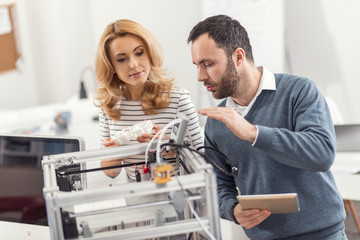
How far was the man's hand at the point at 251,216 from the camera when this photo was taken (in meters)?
1.29

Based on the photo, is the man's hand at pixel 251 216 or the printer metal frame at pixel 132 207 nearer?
the printer metal frame at pixel 132 207

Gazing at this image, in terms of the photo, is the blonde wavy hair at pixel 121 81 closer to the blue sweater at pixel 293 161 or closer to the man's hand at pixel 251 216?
the blue sweater at pixel 293 161

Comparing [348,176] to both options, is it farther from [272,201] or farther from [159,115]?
[272,201]

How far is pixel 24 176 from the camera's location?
1676mm

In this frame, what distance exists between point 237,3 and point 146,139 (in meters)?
3.07

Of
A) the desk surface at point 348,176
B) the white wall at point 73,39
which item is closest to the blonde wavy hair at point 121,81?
the desk surface at point 348,176

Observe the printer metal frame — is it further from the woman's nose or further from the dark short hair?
the woman's nose

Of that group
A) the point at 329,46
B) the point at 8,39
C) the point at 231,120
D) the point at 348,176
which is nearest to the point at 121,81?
the point at 231,120

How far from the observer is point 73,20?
5930mm

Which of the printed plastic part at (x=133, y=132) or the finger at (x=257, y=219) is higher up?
the printed plastic part at (x=133, y=132)

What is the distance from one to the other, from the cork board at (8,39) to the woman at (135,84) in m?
4.19

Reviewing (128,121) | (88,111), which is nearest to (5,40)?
(88,111)

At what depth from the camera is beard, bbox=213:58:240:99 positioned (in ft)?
4.79

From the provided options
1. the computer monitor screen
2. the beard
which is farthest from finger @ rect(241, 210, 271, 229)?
the computer monitor screen
